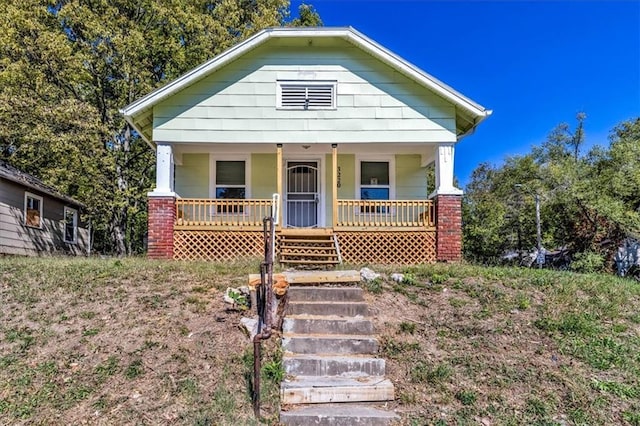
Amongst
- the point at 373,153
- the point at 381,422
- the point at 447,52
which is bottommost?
the point at 381,422

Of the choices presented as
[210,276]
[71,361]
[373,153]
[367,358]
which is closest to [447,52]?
[373,153]

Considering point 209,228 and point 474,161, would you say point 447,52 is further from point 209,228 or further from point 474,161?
point 474,161

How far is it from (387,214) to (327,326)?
6.42m

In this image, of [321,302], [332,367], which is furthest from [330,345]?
[321,302]

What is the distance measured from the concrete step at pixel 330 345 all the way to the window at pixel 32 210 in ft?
42.3

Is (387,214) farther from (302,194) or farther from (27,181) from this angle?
(27,181)

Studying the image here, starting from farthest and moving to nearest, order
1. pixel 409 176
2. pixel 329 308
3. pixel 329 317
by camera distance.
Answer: pixel 409 176 < pixel 329 308 < pixel 329 317

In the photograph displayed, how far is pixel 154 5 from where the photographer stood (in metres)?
17.6

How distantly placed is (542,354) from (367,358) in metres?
2.01

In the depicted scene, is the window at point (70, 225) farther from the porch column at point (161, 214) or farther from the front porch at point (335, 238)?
the front porch at point (335, 238)

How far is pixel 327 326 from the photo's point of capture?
233 inches

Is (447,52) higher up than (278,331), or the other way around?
(447,52)

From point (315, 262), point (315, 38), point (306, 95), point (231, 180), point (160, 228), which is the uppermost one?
point (315, 38)

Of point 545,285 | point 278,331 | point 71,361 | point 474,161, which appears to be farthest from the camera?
point 474,161
